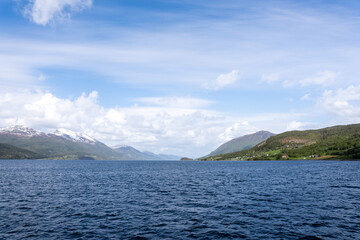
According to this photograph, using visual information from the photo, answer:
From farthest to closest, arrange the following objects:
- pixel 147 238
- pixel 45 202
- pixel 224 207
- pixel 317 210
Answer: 1. pixel 45 202
2. pixel 224 207
3. pixel 317 210
4. pixel 147 238

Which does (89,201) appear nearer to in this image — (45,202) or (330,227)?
(45,202)

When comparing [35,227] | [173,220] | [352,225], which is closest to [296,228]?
[352,225]

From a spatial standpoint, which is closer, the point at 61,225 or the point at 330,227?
the point at 330,227

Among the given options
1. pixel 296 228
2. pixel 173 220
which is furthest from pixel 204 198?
pixel 296 228

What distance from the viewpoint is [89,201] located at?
61.7m

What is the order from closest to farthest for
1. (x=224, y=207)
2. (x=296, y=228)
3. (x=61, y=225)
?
(x=296, y=228) → (x=61, y=225) → (x=224, y=207)

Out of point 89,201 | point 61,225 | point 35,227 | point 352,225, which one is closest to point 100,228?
point 61,225

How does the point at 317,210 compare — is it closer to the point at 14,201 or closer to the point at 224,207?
the point at 224,207

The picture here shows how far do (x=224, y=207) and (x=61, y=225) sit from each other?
104 feet

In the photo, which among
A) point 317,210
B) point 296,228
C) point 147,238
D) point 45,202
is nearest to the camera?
point 147,238

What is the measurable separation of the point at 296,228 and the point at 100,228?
30515 mm

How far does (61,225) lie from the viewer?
41.1 metres

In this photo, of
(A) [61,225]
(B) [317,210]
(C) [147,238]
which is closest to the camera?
(C) [147,238]

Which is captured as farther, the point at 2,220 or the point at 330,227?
the point at 2,220
